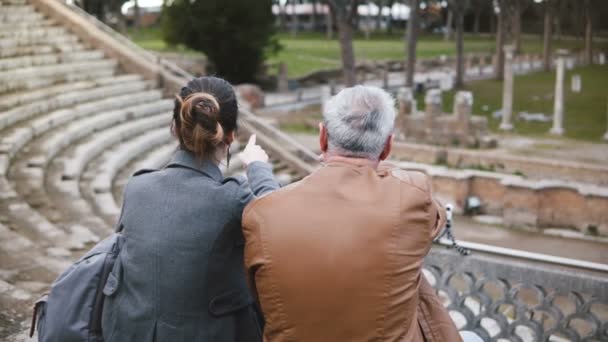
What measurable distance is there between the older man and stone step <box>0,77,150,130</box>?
7.32m

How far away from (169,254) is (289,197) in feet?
1.52

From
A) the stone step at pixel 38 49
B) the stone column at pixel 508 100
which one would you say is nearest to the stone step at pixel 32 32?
the stone step at pixel 38 49

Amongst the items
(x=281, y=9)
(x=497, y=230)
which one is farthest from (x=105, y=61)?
(x=281, y=9)

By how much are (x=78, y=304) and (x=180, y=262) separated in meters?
0.39

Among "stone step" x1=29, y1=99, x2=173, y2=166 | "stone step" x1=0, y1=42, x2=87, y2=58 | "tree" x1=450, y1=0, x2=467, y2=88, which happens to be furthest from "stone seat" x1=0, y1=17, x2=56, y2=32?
"tree" x1=450, y1=0, x2=467, y2=88

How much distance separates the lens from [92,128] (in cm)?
988

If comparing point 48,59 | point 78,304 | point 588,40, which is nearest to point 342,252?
point 78,304

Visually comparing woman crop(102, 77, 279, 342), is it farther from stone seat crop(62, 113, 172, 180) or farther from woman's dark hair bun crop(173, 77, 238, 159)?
stone seat crop(62, 113, 172, 180)

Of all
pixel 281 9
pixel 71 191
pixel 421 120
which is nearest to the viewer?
pixel 71 191

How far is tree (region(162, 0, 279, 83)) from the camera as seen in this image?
24359 mm

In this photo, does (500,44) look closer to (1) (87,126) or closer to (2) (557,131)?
(2) (557,131)

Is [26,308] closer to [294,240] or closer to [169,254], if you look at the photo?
[169,254]

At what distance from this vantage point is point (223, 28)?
24469mm

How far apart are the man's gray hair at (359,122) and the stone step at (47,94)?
26.0ft
